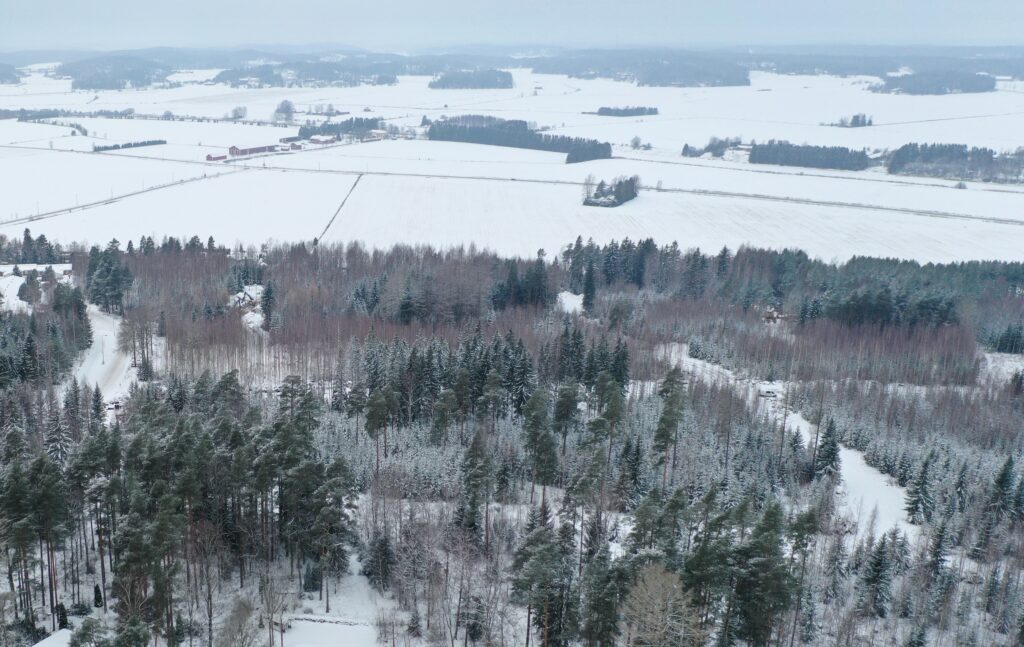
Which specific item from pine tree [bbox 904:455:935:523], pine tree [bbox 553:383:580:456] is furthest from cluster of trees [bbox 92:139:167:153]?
pine tree [bbox 904:455:935:523]

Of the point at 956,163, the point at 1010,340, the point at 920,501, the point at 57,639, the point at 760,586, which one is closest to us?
the point at 760,586

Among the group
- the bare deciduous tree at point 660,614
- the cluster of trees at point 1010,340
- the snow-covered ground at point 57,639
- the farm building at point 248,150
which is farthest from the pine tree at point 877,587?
the farm building at point 248,150

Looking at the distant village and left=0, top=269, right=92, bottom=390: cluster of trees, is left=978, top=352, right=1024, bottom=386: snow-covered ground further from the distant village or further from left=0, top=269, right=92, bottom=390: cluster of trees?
the distant village

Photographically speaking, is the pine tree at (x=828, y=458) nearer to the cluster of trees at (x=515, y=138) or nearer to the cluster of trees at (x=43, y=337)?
the cluster of trees at (x=43, y=337)

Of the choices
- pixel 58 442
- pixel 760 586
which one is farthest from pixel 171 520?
pixel 760 586

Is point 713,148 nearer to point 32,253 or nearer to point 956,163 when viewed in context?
point 956,163

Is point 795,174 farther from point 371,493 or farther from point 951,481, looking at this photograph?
point 371,493
